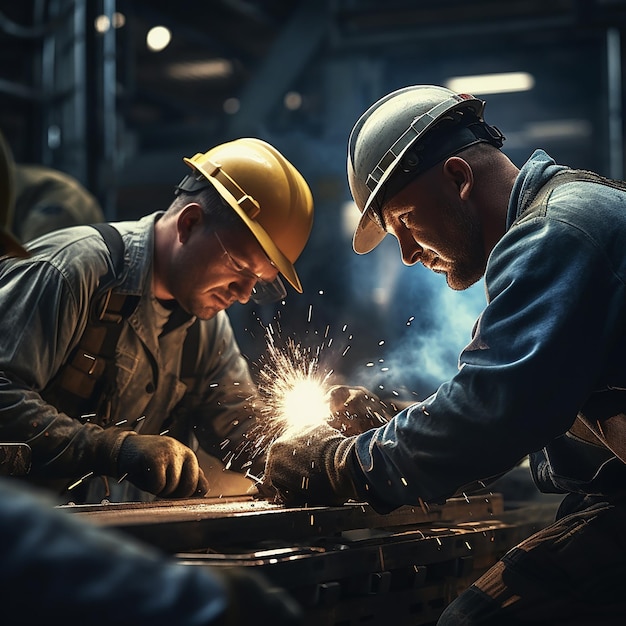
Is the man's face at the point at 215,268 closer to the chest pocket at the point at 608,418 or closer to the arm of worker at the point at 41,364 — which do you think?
the arm of worker at the point at 41,364

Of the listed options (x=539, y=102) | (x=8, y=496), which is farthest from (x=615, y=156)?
(x=8, y=496)

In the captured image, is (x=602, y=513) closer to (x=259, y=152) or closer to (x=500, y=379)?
(x=500, y=379)

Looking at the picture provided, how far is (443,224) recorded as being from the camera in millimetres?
2742

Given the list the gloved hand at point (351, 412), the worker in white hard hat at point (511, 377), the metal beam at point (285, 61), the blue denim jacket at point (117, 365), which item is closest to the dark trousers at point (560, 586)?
the worker in white hard hat at point (511, 377)

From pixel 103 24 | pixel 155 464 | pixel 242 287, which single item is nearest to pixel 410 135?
pixel 242 287

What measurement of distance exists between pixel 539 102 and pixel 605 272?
669cm

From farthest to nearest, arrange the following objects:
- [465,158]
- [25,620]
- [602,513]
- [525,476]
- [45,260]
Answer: [525,476]
[45,260]
[465,158]
[602,513]
[25,620]

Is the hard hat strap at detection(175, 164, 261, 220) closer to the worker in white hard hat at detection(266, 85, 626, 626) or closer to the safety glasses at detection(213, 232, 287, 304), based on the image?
the safety glasses at detection(213, 232, 287, 304)

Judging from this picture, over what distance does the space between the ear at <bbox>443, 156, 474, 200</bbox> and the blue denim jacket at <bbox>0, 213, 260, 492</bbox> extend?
1237mm

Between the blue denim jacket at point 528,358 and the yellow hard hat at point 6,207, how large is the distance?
974mm

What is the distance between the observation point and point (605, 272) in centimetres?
222

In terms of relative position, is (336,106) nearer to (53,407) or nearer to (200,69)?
(53,407)

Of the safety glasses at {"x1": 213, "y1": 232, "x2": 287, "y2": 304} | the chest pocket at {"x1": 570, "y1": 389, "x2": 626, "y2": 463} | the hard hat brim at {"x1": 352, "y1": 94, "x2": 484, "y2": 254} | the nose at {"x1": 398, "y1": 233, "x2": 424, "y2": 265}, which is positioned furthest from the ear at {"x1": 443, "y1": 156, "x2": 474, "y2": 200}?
the safety glasses at {"x1": 213, "y1": 232, "x2": 287, "y2": 304}

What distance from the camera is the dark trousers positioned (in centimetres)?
237
